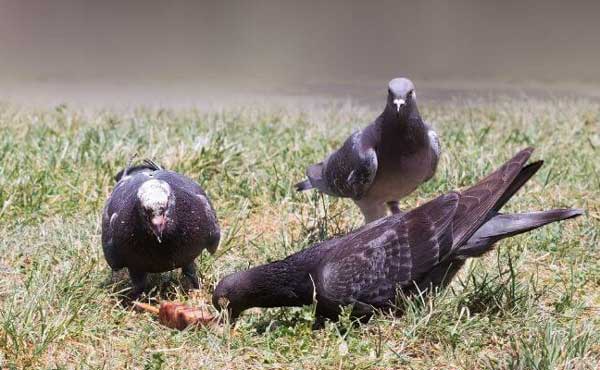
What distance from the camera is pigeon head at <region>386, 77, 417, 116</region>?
16.4 ft

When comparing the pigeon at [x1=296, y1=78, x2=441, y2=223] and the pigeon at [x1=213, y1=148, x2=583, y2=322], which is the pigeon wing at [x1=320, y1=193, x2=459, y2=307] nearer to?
the pigeon at [x1=213, y1=148, x2=583, y2=322]

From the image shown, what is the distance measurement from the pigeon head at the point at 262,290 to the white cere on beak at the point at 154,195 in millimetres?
521

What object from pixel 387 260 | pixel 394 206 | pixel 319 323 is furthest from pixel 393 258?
pixel 394 206

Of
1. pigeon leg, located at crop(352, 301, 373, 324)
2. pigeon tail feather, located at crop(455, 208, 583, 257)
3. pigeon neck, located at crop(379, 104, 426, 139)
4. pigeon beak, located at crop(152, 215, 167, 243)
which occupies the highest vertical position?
pigeon neck, located at crop(379, 104, 426, 139)

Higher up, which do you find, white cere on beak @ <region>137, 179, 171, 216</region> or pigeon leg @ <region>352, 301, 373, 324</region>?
white cere on beak @ <region>137, 179, 171, 216</region>

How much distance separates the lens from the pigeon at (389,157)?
5.09 meters

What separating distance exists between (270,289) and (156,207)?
0.73 m

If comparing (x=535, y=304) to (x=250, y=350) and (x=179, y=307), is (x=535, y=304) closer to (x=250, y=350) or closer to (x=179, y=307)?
(x=250, y=350)

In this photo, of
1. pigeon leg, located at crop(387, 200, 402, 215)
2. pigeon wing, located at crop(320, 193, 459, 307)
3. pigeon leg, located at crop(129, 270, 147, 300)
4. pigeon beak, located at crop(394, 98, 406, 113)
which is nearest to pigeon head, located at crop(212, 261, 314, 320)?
pigeon wing, located at crop(320, 193, 459, 307)

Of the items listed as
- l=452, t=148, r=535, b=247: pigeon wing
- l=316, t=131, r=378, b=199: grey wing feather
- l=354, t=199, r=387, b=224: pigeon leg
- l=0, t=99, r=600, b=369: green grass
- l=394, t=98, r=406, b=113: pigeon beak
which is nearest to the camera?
l=0, t=99, r=600, b=369: green grass

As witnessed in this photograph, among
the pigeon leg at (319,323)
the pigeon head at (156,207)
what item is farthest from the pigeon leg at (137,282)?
the pigeon leg at (319,323)

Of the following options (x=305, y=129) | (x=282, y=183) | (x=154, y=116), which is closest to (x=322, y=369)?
(x=282, y=183)

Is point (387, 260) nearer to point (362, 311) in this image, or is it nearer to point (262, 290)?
point (362, 311)

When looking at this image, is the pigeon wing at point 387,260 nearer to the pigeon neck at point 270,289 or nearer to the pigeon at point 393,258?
the pigeon at point 393,258
